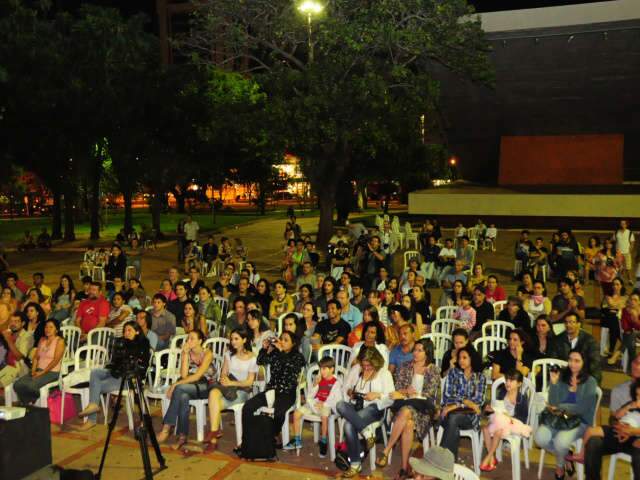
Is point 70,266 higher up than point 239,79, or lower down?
lower down

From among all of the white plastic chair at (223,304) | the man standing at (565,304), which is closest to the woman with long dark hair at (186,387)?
the white plastic chair at (223,304)

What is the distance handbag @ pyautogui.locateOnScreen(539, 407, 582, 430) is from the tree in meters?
12.7

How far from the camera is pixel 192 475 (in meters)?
6.15

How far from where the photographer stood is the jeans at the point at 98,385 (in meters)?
7.34

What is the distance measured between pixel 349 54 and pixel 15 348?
41.7 feet

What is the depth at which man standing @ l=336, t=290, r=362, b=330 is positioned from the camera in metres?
8.83

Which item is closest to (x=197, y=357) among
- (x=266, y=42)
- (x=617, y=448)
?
(x=617, y=448)

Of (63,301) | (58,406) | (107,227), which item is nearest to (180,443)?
(58,406)

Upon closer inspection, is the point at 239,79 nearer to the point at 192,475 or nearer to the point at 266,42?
the point at 266,42

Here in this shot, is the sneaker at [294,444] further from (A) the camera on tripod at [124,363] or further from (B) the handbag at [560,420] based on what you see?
(B) the handbag at [560,420]

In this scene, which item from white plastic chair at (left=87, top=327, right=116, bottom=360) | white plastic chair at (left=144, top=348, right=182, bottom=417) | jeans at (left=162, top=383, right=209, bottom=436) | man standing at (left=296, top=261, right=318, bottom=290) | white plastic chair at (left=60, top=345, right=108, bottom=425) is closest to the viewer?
jeans at (left=162, top=383, right=209, bottom=436)

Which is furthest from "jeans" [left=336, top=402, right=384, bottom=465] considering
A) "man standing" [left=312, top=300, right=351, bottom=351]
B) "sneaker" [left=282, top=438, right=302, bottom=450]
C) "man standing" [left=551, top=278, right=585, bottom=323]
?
"man standing" [left=551, top=278, right=585, bottom=323]

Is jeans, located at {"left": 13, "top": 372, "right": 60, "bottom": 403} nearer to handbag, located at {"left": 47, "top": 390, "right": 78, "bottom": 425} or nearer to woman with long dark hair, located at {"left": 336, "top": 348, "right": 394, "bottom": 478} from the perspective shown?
handbag, located at {"left": 47, "top": 390, "right": 78, "bottom": 425}

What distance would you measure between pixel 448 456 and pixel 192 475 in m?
2.74
